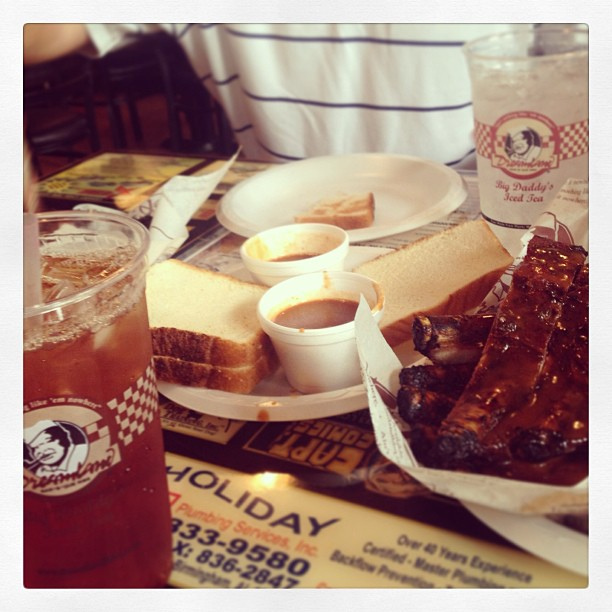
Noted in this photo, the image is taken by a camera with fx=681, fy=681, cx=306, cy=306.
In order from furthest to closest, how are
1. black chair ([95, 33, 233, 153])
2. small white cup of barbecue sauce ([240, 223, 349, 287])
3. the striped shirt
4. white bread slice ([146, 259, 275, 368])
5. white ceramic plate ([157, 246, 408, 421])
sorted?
black chair ([95, 33, 233, 153]), the striped shirt, small white cup of barbecue sauce ([240, 223, 349, 287]), white bread slice ([146, 259, 275, 368]), white ceramic plate ([157, 246, 408, 421])

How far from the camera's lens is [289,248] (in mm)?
1188

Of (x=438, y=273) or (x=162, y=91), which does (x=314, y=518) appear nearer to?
(x=438, y=273)

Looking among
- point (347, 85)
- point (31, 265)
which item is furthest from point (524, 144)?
point (347, 85)

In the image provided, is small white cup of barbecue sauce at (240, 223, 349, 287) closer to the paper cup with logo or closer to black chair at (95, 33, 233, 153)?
the paper cup with logo

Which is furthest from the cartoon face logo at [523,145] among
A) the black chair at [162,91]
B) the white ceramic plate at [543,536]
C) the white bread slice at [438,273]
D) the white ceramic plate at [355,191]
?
the black chair at [162,91]

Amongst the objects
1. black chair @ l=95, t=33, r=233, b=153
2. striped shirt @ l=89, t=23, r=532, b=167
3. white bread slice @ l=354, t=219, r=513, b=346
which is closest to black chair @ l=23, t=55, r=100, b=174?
black chair @ l=95, t=33, r=233, b=153

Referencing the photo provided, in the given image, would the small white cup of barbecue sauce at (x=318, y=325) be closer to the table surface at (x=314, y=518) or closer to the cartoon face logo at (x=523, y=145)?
the table surface at (x=314, y=518)

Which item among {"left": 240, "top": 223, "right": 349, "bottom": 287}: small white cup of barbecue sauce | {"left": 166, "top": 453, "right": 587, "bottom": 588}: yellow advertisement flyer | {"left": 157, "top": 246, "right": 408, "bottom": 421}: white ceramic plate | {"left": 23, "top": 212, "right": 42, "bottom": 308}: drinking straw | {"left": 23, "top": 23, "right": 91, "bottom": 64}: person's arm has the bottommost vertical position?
{"left": 166, "top": 453, "right": 587, "bottom": 588}: yellow advertisement flyer

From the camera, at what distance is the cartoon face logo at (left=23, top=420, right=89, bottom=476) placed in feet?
1.86

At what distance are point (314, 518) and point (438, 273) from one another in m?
0.54

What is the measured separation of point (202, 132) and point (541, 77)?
52.6 inches

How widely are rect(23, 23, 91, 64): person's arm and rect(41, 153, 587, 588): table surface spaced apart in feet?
1.78

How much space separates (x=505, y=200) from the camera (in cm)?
112
